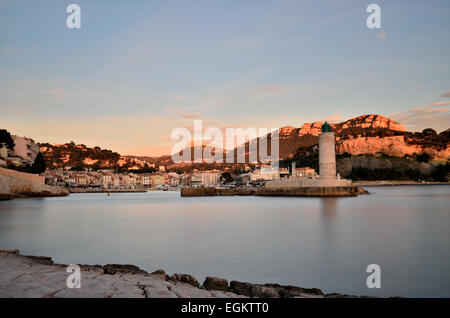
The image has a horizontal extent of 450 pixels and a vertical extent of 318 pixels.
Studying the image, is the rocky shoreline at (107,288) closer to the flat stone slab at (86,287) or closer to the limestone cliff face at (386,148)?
the flat stone slab at (86,287)

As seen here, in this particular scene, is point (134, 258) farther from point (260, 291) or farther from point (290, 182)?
point (290, 182)

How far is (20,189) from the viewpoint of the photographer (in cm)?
5656

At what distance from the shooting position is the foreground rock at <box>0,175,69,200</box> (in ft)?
169

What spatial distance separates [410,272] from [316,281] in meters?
2.92

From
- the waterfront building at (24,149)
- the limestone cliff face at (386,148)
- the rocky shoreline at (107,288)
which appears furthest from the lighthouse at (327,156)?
the limestone cliff face at (386,148)

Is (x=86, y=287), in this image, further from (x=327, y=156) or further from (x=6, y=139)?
(x=6, y=139)

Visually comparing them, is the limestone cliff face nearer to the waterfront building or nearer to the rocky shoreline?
the waterfront building

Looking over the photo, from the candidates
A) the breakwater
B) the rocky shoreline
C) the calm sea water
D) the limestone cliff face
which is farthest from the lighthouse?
the limestone cliff face

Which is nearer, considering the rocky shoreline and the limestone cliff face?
the rocky shoreline

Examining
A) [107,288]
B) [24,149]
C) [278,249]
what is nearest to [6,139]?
[24,149]

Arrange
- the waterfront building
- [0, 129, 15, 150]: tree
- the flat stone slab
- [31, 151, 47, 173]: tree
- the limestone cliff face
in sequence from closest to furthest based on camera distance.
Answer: the flat stone slab
[0, 129, 15, 150]: tree
the waterfront building
[31, 151, 47, 173]: tree
the limestone cliff face

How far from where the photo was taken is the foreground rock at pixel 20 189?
5156 centimetres

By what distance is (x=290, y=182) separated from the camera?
58.4 m
